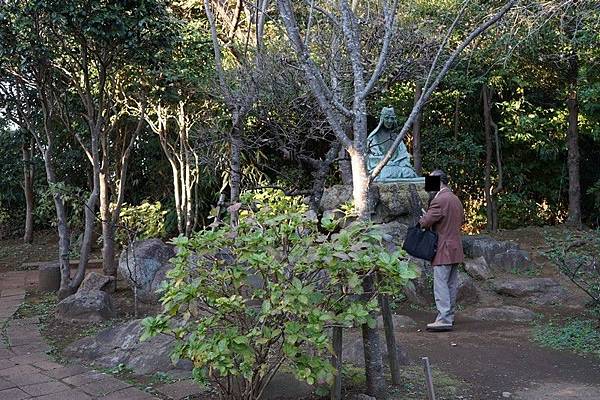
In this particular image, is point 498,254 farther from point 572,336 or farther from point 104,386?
point 104,386

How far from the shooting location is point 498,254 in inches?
324

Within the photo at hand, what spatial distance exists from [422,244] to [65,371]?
3.14 meters

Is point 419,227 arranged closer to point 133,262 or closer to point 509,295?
point 509,295

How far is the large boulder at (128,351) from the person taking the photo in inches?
164

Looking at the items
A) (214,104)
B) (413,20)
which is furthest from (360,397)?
(413,20)

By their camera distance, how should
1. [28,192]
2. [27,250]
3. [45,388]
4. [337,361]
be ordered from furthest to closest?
[28,192], [27,250], [45,388], [337,361]

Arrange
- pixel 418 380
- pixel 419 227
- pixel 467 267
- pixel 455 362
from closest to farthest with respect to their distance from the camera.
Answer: pixel 418 380 < pixel 455 362 < pixel 419 227 < pixel 467 267

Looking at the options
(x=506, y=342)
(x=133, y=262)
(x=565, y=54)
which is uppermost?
(x=565, y=54)

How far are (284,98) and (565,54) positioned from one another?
5.11m

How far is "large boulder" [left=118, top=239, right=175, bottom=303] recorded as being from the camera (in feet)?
22.5

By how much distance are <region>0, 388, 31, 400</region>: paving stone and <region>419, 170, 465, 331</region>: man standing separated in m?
3.32

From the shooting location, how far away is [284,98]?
23.2ft

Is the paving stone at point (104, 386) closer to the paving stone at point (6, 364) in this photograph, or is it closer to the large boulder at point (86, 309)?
the paving stone at point (6, 364)

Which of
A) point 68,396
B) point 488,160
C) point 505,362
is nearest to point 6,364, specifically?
point 68,396
